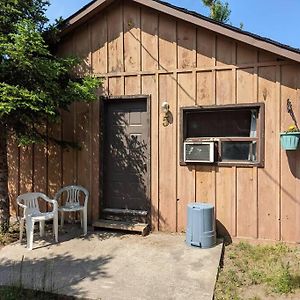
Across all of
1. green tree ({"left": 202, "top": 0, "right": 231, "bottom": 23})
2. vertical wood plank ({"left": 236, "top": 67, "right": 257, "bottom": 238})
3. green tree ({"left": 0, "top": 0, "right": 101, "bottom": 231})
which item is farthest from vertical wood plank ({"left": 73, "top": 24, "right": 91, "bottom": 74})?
green tree ({"left": 202, "top": 0, "right": 231, "bottom": 23})

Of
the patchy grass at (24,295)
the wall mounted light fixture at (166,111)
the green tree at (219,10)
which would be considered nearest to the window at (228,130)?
the wall mounted light fixture at (166,111)

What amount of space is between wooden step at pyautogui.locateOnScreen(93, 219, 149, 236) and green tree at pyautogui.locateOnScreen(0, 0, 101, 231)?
62.1 inches

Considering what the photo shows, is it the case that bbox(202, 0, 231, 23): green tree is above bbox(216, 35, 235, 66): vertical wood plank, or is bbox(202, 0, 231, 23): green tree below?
above

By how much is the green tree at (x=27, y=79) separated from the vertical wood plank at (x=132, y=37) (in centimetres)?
80

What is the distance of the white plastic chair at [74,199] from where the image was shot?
5410 millimetres

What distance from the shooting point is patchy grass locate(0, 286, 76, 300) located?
335 cm

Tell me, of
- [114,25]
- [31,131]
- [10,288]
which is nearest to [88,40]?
[114,25]

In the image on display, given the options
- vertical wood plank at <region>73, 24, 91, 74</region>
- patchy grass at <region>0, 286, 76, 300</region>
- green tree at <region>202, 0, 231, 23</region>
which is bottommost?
patchy grass at <region>0, 286, 76, 300</region>

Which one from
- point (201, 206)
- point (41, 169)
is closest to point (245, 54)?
point (201, 206)

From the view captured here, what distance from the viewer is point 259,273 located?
3.94 meters

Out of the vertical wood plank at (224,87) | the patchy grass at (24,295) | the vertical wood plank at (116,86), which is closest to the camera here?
the patchy grass at (24,295)

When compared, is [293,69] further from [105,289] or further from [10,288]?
[10,288]

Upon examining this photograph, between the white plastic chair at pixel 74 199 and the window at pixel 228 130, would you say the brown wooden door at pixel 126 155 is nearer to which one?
the white plastic chair at pixel 74 199

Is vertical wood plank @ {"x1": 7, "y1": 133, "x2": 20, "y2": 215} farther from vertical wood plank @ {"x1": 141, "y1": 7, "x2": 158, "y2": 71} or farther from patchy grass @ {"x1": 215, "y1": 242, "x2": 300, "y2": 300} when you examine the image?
patchy grass @ {"x1": 215, "y1": 242, "x2": 300, "y2": 300}
